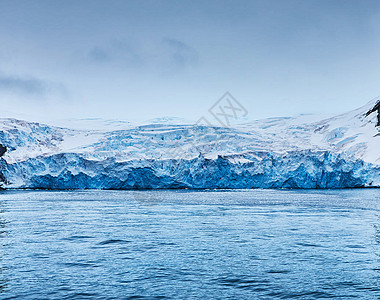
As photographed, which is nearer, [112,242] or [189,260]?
[189,260]

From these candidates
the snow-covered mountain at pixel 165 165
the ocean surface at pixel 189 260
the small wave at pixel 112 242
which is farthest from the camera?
the snow-covered mountain at pixel 165 165

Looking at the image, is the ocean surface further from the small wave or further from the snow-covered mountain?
the snow-covered mountain

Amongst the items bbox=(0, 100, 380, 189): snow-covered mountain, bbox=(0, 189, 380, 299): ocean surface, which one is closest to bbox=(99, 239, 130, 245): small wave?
bbox=(0, 189, 380, 299): ocean surface

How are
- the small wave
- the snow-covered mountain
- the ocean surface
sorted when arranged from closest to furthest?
the ocean surface → the small wave → the snow-covered mountain

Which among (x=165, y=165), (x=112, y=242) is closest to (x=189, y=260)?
(x=112, y=242)

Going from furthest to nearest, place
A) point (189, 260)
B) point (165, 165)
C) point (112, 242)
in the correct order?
point (165, 165), point (112, 242), point (189, 260)

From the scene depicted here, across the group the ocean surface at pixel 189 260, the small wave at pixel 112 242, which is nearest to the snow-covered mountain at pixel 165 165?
the ocean surface at pixel 189 260

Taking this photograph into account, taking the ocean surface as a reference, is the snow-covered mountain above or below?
above

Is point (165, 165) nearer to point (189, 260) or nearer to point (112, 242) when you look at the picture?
point (112, 242)

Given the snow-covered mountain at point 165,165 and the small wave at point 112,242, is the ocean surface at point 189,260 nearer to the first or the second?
the small wave at point 112,242

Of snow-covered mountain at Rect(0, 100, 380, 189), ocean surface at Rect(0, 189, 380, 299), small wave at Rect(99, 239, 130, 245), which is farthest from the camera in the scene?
snow-covered mountain at Rect(0, 100, 380, 189)

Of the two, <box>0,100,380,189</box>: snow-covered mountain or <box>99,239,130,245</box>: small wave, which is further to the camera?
<box>0,100,380,189</box>: snow-covered mountain

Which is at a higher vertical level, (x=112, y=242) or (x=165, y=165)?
(x=165, y=165)

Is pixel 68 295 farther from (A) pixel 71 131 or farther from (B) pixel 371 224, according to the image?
(A) pixel 71 131
